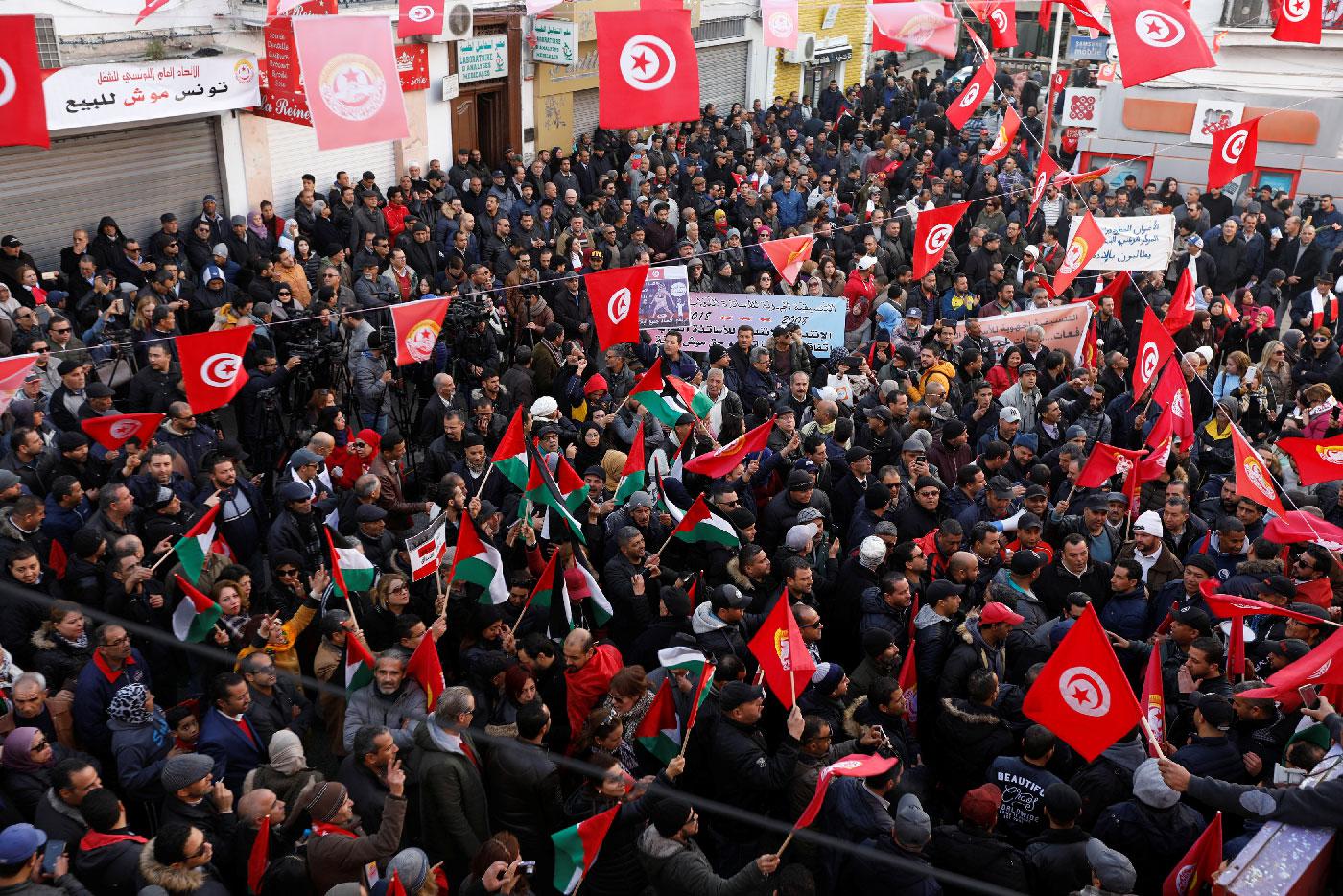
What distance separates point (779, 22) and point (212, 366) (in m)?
12.0

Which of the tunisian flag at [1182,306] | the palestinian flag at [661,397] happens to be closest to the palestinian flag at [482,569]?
the palestinian flag at [661,397]

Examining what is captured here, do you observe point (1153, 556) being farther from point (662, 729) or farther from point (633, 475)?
point (662, 729)

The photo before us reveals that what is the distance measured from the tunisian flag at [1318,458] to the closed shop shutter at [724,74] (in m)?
19.1

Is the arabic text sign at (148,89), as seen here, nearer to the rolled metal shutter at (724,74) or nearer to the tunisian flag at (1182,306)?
the tunisian flag at (1182,306)

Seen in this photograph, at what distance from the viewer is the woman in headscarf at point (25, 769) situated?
5242 millimetres

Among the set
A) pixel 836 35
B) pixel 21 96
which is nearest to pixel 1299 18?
pixel 21 96

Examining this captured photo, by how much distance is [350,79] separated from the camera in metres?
11.2

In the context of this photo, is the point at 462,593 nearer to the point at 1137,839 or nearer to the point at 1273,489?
the point at 1137,839

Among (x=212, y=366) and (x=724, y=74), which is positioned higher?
(x=724, y=74)

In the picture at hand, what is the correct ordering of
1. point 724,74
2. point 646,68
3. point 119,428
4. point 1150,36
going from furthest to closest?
point 724,74, point 1150,36, point 646,68, point 119,428

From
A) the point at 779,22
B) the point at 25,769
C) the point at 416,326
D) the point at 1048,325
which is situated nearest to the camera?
the point at 25,769

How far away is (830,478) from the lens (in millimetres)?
9023

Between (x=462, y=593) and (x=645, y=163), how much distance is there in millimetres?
12810

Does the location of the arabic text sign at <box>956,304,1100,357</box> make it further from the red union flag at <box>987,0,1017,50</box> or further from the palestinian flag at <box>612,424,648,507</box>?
the red union flag at <box>987,0,1017,50</box>
